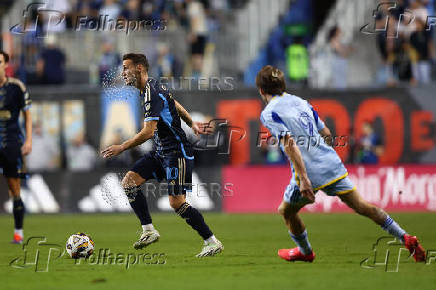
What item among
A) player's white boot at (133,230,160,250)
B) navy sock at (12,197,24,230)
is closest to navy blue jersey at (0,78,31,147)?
navy sock at (12,197,24,230)

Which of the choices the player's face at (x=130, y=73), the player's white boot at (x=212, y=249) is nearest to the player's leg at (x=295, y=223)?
the player's white boot at (x=212, y=249)

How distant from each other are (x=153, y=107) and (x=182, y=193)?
44.5 inches

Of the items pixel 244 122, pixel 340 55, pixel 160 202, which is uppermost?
pixel 340 55

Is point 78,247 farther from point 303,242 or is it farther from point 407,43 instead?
point 407,43

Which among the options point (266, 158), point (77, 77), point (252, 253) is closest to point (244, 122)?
point (266, 158)

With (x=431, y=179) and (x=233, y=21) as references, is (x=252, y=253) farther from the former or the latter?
(x=233, y=21)

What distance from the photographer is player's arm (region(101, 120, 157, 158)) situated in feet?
31.5

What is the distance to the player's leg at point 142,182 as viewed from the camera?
10500 millimetres

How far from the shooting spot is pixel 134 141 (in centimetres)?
973

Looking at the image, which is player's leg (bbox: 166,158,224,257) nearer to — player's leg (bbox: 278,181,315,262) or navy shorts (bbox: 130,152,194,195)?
navy shorts (bbox: 130,152,194,195)

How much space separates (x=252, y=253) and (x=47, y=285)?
3.63m

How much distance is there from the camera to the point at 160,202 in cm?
2084

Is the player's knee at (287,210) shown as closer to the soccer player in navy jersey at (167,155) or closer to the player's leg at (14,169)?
the soccer player in navy jersey at (167,155)

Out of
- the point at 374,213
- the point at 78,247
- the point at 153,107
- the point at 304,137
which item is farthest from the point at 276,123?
the point at 78,247
